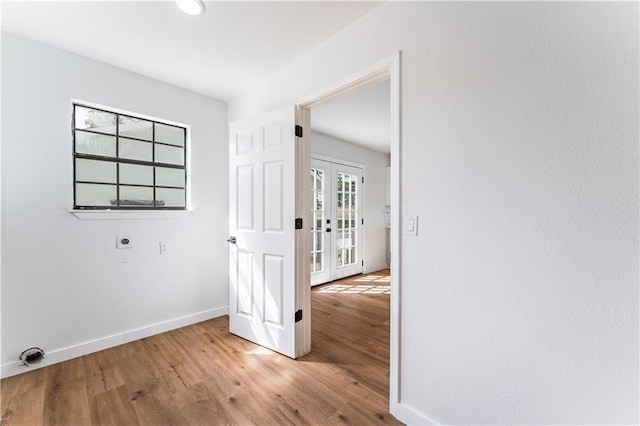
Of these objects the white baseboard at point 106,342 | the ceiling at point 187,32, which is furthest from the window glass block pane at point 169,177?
the white baseboard at point 106,342

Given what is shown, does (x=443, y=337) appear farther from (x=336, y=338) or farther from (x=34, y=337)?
(x=34, y=337)

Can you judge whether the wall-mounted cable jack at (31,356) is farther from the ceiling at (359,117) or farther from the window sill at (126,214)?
the ceiling at (359,117)

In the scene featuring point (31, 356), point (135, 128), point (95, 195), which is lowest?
point (31, 356)

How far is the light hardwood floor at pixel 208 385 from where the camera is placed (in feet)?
5.13

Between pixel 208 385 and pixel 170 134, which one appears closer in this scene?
pixel 208 385

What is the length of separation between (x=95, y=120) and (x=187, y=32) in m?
1.19

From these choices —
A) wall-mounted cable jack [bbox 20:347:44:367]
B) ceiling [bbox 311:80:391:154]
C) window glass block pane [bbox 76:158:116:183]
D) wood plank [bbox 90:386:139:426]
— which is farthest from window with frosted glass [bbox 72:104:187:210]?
ceiling [bbox 311:80:391:154]

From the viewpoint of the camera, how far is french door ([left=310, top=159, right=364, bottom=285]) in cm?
447

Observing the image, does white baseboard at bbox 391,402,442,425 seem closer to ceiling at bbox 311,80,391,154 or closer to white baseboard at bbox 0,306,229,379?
white baseboard at bbox 0,306,229,379

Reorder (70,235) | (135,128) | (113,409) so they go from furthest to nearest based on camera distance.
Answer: (135,128)
(70,235)
(113,409)

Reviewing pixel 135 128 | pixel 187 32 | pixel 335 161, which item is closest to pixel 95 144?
pixel 135 128

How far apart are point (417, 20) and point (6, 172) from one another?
284 cm

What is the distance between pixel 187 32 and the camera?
1.90 m

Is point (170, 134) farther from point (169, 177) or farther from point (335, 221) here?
point (335, 221)
